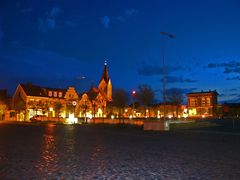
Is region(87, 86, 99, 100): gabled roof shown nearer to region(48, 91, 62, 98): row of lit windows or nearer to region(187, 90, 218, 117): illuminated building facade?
region(48, 91, 62, 98): row of lit windows

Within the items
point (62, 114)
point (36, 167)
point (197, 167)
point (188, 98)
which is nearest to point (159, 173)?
point (197, 167)

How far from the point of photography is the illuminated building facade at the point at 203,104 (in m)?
139

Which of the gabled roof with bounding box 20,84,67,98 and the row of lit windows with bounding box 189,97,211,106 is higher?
the gabled roof with bounding box 20,84,67,98

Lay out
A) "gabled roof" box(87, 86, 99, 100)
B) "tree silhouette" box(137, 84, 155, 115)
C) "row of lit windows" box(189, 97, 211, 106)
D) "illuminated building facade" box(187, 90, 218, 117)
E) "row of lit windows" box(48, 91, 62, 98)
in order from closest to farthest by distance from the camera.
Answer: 1. "tree silhouette" box(137, 84, 155, 115)
2. "row of lit windows" box(48, 91, 62, 98)
3. "gabled roof" box(87, 86, 99, 100)
4. "illuminated building facade" box(187, 90, 218, 117)
5. "row of lit windows" box(189, 97, 211, 106)

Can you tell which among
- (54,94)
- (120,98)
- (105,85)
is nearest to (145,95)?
(120,98)

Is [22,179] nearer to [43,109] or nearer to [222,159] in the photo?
[222,159]

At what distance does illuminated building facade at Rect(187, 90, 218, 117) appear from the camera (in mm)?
139438

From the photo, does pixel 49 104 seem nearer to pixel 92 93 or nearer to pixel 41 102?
pixel 41 102

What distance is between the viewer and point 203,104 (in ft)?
472

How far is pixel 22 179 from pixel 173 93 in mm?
100420

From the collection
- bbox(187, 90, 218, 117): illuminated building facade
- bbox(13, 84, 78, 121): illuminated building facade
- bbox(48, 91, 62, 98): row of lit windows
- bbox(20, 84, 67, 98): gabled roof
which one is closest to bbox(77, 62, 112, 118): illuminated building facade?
bbox(13, 84, 78, 121): illuminated building facade

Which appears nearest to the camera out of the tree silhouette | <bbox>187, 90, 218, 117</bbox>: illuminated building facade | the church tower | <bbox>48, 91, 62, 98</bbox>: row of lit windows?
the tree silhouette

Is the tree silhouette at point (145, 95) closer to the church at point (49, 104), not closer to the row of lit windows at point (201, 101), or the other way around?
the church at point (49, 104)

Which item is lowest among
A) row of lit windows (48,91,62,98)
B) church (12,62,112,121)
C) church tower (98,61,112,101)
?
church (12,62,112,121)
